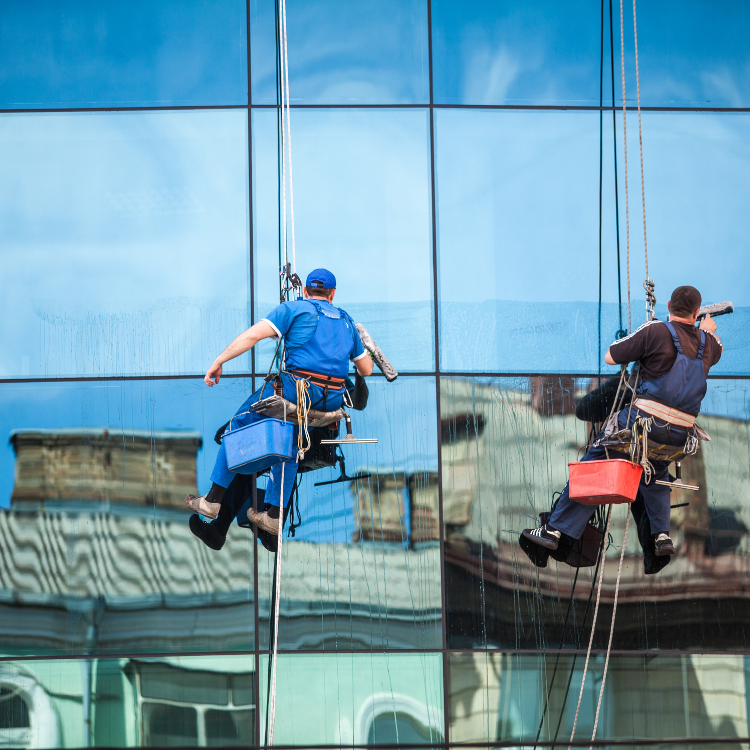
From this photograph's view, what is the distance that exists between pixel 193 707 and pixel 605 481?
11.0ft

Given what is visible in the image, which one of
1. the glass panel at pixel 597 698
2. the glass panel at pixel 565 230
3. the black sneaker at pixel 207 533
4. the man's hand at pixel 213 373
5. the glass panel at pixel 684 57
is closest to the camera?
the man's hand at pixel 213 373

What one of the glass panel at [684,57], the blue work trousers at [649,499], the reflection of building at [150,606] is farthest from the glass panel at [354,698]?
the glass panel at [684,57]

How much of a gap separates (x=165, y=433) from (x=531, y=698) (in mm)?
3345

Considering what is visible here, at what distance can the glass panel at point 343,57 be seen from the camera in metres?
8.07

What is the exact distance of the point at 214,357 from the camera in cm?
775

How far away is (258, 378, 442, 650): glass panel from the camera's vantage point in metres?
7.45

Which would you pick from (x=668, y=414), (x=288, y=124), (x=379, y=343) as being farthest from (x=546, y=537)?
(x=288, y=124)

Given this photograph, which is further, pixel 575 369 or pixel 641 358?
pixel 575 369

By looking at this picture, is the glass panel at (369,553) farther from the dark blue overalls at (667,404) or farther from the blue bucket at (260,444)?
the blue bucket at (260,444)

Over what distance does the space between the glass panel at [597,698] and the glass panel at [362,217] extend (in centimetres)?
235

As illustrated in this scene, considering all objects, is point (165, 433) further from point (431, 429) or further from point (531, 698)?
point (531, 698)

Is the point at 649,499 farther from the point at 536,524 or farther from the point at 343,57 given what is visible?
the point at 343,57

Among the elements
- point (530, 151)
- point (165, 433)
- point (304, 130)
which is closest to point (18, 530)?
point (165, 433)

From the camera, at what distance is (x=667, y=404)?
6695mm
